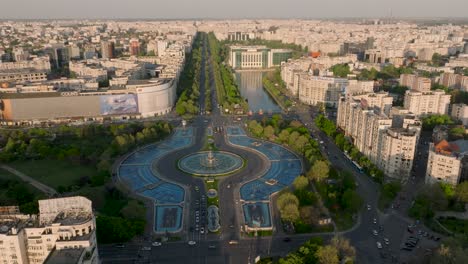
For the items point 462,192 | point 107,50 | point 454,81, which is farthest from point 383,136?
point 107,50

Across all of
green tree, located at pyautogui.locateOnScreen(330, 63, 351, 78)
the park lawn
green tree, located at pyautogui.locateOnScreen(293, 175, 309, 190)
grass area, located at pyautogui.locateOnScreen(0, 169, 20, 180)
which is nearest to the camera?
green tree, located at pyautogui.locateOnScreen(293, 175, 309, 190)

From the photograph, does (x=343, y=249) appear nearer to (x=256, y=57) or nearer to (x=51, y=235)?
(x=51, y=235)

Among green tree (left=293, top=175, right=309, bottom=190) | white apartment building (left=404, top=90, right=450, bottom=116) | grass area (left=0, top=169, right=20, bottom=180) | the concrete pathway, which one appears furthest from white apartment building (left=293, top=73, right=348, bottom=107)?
grass area (left=0, top=169, right=20, bottom=180)

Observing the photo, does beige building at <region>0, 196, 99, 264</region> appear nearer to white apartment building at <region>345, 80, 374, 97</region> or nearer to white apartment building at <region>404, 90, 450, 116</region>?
white apartment building at <region>404, 90, 450, 116</region>

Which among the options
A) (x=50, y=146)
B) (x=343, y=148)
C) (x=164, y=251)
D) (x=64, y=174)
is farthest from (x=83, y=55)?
(x=164, y=251)

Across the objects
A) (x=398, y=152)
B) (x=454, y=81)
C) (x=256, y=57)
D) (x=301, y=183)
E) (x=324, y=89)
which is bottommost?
(x=301, y=183)

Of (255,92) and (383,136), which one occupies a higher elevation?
(383,136)

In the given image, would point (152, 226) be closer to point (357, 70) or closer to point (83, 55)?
point (357, 70)
